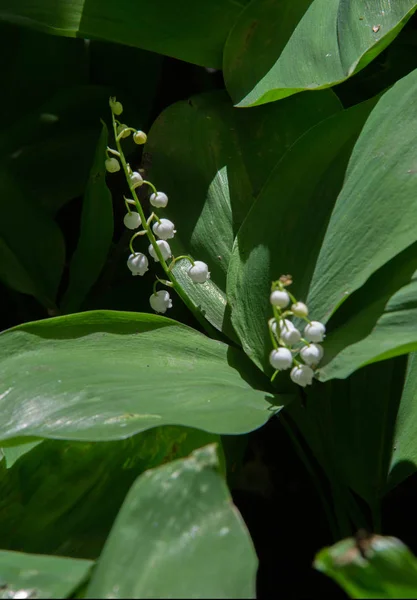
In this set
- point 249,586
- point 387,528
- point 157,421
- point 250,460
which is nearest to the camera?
point 249,586

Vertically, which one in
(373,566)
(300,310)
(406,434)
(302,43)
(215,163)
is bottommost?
(406,434)

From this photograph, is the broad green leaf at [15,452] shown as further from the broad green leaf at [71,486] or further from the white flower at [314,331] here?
the white flower at [314,331]

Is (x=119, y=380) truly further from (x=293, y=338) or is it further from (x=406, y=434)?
(x=406, y=434)

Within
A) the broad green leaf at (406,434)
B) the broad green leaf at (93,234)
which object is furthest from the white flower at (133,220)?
the broad green leaf at (406,434)

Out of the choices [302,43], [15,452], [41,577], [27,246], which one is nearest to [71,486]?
[15,452]

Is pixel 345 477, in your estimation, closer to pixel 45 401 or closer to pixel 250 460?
pixel 250 460

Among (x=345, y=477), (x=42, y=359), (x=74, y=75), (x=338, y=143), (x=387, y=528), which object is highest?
(x=74, y=75)

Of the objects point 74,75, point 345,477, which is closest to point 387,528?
point 345,477

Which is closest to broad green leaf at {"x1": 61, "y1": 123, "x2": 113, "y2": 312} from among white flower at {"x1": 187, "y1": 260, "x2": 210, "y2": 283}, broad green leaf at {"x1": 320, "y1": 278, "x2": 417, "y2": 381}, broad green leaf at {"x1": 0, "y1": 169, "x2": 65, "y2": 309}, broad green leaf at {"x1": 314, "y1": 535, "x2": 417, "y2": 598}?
broad green leaf at {"x1": 0, "y1": 169, "x2": 65, "y2": 309}
